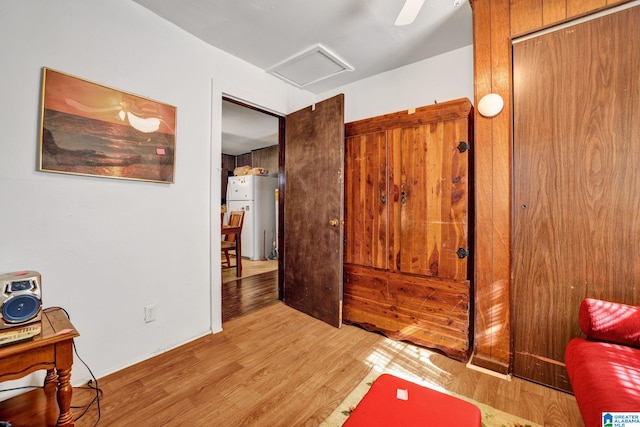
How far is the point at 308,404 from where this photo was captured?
4.80 feet

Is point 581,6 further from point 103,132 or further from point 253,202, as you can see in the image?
point 253,202

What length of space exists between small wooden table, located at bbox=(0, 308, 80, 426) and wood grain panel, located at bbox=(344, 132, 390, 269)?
189cm

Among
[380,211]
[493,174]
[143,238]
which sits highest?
[493,174]

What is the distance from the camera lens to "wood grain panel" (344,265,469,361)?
6.19 feet

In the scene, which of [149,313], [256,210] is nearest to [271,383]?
[149,313]

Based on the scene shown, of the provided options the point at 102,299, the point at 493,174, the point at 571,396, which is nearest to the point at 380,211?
the point at 493,174

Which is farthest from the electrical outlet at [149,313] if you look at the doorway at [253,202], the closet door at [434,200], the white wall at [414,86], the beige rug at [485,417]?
the white wall at [414,86]

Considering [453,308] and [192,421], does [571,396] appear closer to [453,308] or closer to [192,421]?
[453,308]

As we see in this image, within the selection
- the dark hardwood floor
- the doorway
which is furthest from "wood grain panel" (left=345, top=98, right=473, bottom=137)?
the dark hardwood floor

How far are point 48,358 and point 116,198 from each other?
947 millimetres

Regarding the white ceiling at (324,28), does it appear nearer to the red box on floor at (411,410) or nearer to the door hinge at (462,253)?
the door hinge at (462,253)

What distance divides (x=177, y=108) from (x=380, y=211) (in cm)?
179

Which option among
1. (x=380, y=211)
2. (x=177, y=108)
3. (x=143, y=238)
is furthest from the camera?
(x=380, y=211)

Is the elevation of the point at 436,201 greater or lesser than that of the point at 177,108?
lesser
